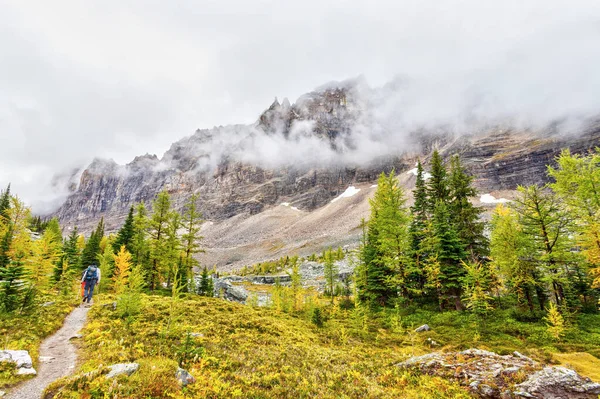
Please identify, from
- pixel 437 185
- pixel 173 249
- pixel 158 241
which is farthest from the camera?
pixel 173 249

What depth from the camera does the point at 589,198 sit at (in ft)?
66.1

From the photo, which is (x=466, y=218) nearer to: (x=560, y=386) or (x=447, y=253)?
(x=447, y=253)

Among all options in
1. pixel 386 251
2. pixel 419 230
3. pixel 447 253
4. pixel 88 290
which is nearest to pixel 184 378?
pixel 88 290

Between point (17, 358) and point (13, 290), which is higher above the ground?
point (13, 290)

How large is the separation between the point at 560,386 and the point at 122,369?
45.1 feet

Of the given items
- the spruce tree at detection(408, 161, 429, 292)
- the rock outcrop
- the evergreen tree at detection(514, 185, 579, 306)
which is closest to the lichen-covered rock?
the rock outcrop

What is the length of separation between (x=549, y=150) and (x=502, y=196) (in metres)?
44.2

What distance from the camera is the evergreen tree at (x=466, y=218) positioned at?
25.7m

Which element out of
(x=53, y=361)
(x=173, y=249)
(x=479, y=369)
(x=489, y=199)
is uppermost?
(x=489, y=199)

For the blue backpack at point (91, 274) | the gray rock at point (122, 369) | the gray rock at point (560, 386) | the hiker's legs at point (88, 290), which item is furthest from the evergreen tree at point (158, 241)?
the gray rock at point (560, 386)

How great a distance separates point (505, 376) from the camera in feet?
33.2

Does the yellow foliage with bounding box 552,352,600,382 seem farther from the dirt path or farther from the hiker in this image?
the hiker

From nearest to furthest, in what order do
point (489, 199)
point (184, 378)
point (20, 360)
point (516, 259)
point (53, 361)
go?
1. point (184, 378)
2. point (20, 360)
3. point (53, 361)
4. point (516, 259)
5. point (489, 199)

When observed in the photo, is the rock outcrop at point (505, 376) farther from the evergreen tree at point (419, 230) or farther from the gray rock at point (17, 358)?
the gray rock at point (17, 358)
